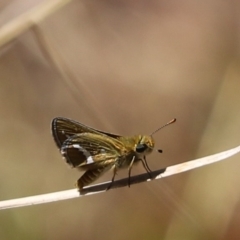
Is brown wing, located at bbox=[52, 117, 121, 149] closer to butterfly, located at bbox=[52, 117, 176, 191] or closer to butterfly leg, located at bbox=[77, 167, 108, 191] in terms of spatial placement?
butterfly, located at bbox=[52, 117, 176, 191]

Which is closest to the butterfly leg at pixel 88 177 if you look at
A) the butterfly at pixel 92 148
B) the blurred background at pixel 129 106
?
the butterfly at pixel 92 148

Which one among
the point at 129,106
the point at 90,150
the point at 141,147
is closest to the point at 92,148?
the point at 90,150

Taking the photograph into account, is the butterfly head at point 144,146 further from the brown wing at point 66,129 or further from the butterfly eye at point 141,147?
the brown wing at point 66,129

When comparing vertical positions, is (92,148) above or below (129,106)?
above

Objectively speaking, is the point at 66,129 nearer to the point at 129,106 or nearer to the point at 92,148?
the point at 92,148

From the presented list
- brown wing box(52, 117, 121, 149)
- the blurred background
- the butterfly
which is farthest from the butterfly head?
the blurred background

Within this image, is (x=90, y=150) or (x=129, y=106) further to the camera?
(x=129, y=106)
